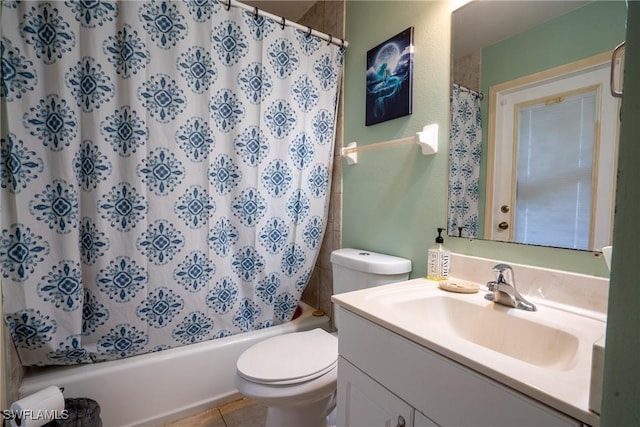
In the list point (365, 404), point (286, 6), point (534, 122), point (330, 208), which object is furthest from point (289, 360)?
point (286, 6)

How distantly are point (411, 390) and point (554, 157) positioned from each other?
779 mm

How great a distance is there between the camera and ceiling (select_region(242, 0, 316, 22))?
1.99 meters

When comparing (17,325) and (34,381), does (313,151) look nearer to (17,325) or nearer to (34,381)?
(17,325)

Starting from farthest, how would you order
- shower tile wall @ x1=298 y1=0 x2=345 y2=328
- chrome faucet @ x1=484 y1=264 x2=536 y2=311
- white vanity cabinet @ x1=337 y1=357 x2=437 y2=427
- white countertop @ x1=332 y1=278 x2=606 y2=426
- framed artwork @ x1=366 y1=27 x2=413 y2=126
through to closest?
shower tile wall @ x1=298 y1=0 x2=345 y2=328 → framed artwork @ x1=366 y1=27 x2=413 y2=126 → chrome faucet @ x1=484 y1=264 x2=536 y2=311 → white vanity cabinet @ x1=337 y1=357 x2=437 y2=427 → white countertop @ x1=332 y1=278 x2=606 y2=426

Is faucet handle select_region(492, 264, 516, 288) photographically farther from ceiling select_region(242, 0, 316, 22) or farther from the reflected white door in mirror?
ceiling select_region(242, 0, 316, 22)

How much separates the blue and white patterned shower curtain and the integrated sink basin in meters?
0.89

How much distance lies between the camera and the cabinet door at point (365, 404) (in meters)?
0.72

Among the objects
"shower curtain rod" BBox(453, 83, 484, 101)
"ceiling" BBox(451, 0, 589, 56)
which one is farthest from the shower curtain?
"ceiling" BBox(451, 0, 589, 56)

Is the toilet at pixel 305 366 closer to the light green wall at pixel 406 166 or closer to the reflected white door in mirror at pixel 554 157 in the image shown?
the light green wall at pixel 406 166

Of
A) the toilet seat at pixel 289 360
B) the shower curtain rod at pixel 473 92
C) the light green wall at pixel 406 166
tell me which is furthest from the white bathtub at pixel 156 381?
the shower curtain rod at pixel 473 92

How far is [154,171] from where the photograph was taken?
1.28m

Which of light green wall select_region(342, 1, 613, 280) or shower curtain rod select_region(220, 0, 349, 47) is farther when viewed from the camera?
shower curtain rod select_region(220, 0, 349, 47)

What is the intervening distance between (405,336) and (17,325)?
4.61 feet

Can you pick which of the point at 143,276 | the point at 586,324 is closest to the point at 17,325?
the point at 143,276
